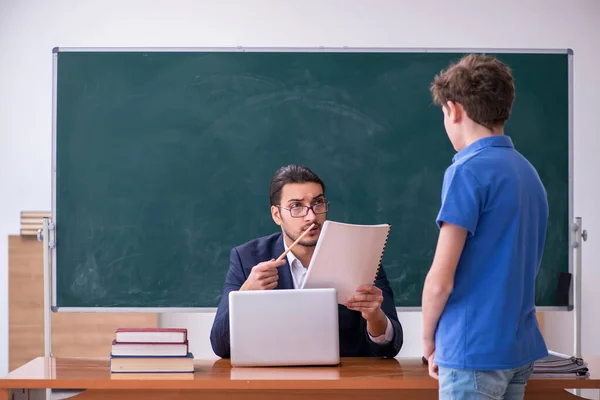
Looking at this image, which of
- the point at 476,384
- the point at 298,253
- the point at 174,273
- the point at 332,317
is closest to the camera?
the point at 476,384

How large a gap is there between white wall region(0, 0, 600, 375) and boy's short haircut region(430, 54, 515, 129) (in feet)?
9.27

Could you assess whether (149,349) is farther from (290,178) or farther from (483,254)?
(483,254)

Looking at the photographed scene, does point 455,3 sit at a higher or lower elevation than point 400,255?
higher

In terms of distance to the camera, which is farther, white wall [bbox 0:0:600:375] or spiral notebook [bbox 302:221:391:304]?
white wall [bbox 0:0:600:375]

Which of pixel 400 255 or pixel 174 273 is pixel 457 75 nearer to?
pixel 400 255

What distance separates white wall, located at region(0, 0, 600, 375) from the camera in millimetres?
4582

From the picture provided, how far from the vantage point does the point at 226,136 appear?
11.3ft

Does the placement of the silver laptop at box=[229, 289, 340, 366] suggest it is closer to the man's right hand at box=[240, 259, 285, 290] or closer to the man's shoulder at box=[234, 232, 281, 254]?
the man's right hand at box=[240, 259, 285, 290]

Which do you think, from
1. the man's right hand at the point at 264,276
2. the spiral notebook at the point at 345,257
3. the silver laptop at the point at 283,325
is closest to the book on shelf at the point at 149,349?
the silver laptop at the point at 283,325

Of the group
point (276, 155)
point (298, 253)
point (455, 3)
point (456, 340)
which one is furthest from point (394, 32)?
point (456, 340)

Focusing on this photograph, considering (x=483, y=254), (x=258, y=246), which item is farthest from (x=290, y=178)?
(x=483, y=254)

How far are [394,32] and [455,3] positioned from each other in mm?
400

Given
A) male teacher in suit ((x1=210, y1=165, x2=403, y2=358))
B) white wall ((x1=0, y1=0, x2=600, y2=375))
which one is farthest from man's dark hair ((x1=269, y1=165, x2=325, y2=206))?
white wall ((x1=0, y1=0, x2=600, y2=375))

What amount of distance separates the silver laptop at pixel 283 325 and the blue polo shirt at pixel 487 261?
0.44 m
